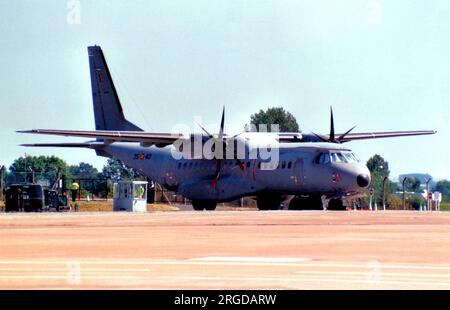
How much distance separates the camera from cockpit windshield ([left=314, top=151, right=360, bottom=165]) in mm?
58125

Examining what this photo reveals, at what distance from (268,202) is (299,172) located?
5.15 metres

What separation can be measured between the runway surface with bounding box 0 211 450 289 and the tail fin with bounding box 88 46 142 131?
46.1 metres

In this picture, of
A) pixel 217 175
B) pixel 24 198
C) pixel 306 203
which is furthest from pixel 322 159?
pixel 24 198

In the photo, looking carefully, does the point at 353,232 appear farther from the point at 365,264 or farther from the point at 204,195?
the point at 204,195

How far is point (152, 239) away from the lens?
25.0 m

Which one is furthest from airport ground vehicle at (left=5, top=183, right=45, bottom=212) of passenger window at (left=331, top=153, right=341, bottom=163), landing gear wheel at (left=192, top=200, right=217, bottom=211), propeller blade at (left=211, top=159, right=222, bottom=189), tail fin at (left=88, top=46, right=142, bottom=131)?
passenger window at (left=331, top=153, right=341, bottom=163)

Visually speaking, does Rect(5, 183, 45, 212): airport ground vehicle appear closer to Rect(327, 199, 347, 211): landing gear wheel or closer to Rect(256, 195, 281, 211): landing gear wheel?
Rect(256, 195, 281, 211): landing gear wheel

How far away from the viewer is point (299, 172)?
59.4 meters

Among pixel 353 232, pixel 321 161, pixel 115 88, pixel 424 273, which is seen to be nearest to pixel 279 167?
pixel 321 161

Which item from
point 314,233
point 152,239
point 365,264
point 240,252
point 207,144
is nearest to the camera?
point 365,264

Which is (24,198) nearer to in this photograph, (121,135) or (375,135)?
(121,135)

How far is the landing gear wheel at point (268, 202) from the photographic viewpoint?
63481 millimetres
